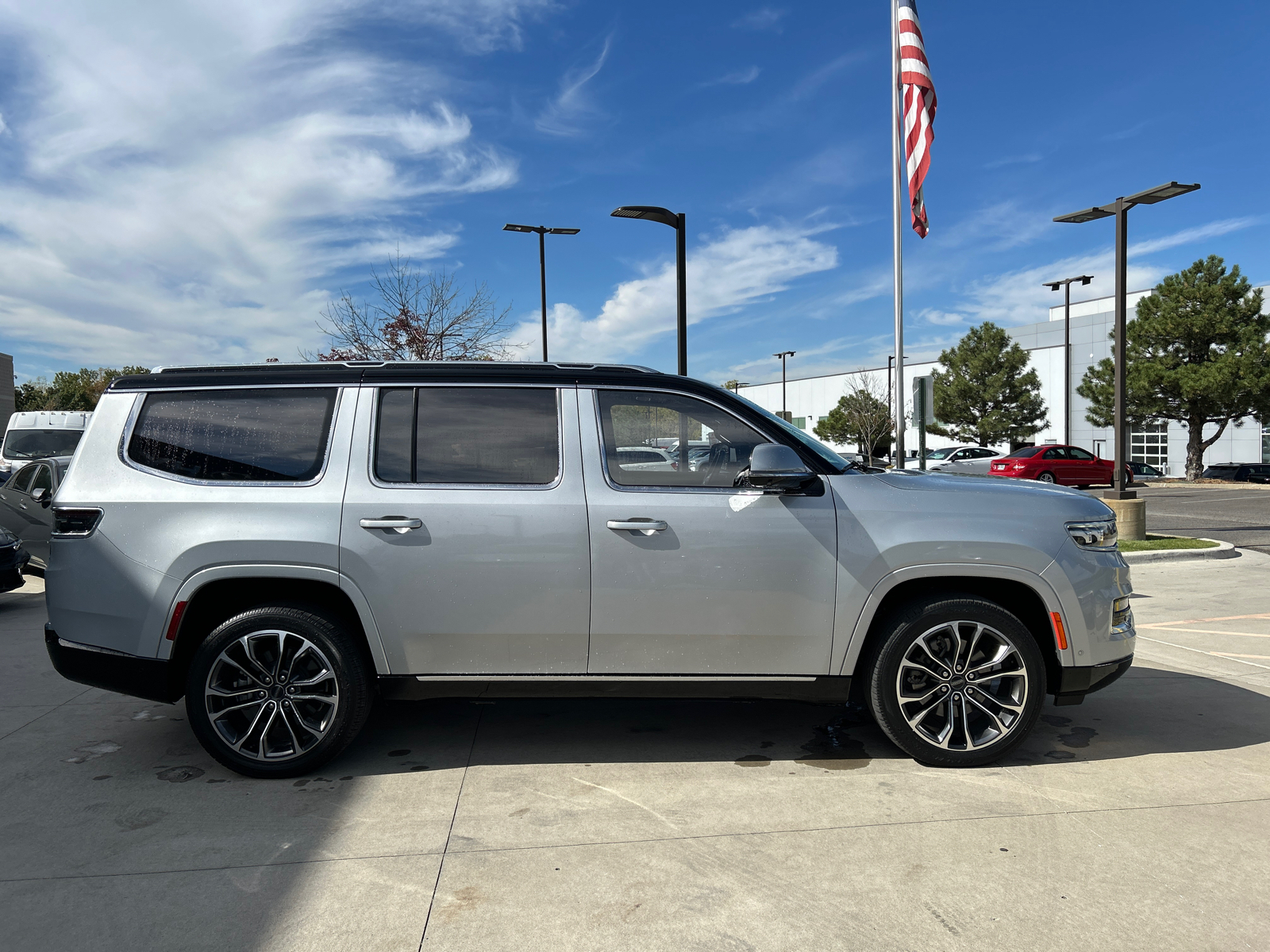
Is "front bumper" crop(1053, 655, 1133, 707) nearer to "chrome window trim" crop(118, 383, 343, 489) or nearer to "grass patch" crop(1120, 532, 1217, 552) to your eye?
"chrome window trim" crop(118, 383, 343, 489)

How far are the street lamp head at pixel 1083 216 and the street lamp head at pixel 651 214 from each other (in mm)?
7801

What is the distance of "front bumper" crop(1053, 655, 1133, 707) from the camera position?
4082 millimetres

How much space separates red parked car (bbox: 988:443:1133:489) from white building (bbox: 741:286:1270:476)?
7.98 metres

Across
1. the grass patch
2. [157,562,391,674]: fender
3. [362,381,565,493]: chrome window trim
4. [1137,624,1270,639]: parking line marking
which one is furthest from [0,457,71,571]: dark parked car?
the grass patch

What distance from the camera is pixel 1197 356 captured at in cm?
3938

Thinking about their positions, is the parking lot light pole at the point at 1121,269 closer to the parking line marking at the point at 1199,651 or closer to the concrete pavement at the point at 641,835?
the parking line marking at the point at 1199,651

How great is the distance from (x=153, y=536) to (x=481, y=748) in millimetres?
1873

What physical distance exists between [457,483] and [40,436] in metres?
19.1

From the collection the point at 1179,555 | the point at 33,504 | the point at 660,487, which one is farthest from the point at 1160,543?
the point at 33,504

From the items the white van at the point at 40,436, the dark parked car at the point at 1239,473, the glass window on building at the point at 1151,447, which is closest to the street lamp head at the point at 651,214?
the white van at the point at 40,436

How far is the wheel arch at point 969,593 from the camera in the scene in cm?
400

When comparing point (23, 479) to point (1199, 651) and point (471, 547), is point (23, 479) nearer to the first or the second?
point (471, 547)

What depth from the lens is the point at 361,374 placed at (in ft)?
13.8

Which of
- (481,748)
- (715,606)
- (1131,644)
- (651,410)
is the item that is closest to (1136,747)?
(1131,644)
